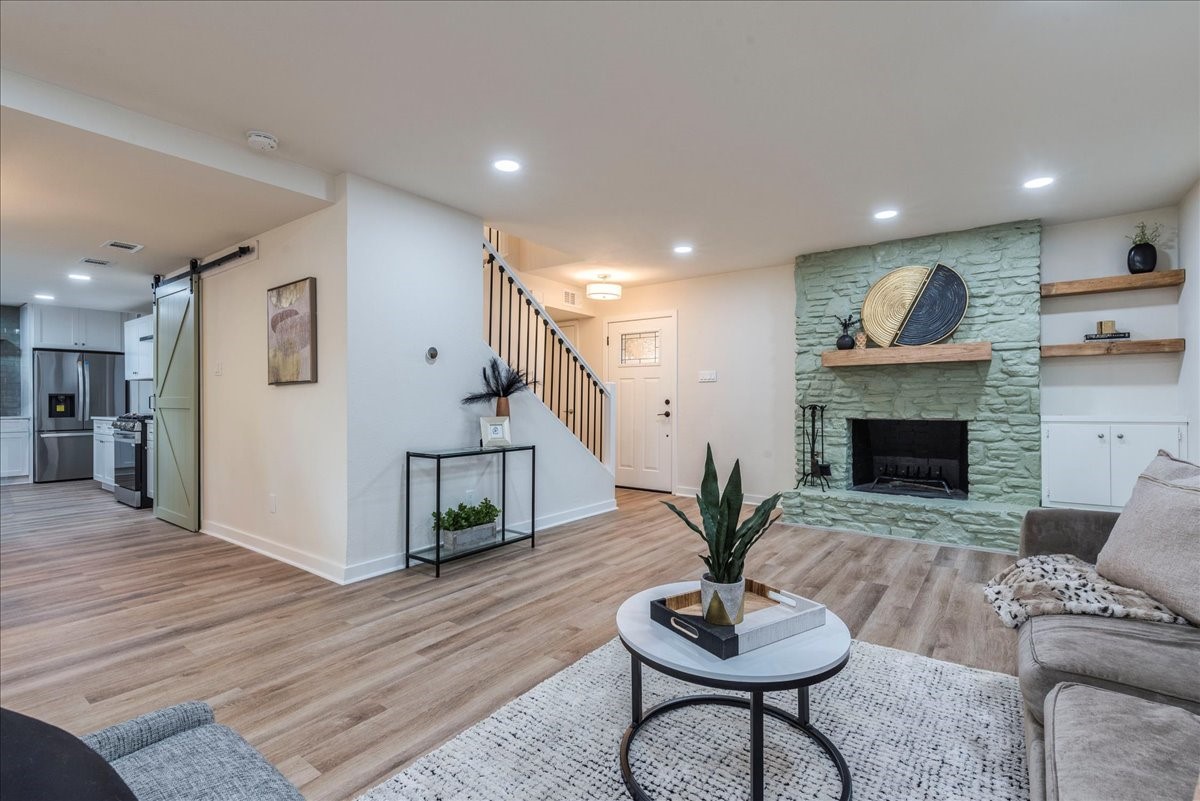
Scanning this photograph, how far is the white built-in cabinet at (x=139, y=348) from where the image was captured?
264 inches

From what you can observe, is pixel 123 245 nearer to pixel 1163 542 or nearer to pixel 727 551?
pixel 727 551

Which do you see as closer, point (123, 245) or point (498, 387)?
point (498, 387)

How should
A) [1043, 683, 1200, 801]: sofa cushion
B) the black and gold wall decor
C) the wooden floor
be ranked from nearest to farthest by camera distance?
[1043, 683, 1200, 801]: sofa cushion → the wooden floor → the black and gold wall decor

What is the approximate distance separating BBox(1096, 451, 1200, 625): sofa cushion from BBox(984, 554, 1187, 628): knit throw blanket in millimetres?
46

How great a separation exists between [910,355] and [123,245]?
21.5ft

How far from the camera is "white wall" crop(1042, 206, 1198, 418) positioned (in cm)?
411

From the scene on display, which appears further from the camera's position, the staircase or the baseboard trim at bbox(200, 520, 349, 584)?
the staircase

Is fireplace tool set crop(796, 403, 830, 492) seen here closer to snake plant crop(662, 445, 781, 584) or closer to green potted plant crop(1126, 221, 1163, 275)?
green potted plant crop(1126, 221, 1163, 275)

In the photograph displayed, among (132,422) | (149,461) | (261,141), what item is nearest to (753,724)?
(261,141)

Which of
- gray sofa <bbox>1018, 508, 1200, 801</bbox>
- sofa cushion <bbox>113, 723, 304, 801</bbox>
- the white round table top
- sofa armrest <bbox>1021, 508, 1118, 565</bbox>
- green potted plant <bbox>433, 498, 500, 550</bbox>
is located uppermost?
sofa armrest <bbox>1021, 508, 1118, 565</bbox>

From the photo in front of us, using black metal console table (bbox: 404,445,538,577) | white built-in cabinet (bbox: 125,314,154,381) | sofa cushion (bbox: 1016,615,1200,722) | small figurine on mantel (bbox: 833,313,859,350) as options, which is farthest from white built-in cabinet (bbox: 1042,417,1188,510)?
white built-in cabinet (bbox: 125,314,154,381)

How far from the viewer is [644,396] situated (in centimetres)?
695

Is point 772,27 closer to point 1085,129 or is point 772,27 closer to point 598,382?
point 1085,129

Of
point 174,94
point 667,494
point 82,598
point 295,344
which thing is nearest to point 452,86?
point 174,94
